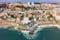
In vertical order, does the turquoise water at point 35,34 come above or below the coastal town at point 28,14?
below

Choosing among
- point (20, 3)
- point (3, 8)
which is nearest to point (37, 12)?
point (20, 3)

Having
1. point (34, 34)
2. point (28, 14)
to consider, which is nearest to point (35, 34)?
point (34, 34)

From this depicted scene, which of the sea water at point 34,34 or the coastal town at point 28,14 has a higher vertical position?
the coastal town at point 28,14

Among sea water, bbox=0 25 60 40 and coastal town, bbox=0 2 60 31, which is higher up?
coastal town, bbox=0 2 60 31
